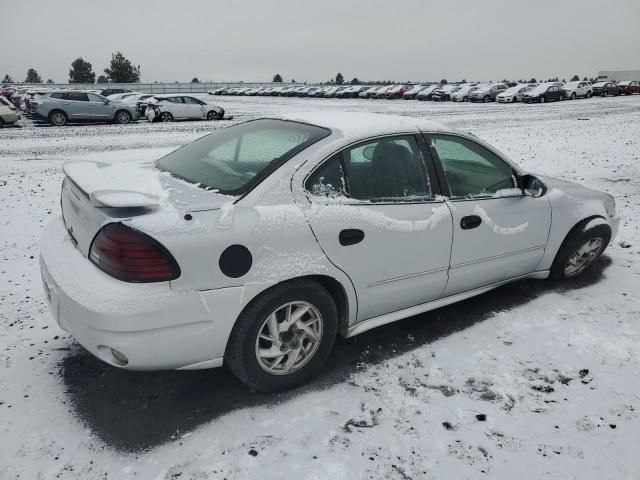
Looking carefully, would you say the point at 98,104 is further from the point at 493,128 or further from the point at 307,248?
the point at 307,248

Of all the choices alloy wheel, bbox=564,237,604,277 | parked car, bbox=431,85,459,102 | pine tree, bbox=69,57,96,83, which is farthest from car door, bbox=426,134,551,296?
pine tree, bbox=69,57,96,83

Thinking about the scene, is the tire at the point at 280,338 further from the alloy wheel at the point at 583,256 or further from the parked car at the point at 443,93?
the parked car at the point at 443,93

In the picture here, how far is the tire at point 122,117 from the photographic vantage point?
66.3 ft

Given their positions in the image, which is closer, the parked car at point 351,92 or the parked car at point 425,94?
the parked car at point 425,94

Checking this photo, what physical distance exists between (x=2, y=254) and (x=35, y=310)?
62.0 inches

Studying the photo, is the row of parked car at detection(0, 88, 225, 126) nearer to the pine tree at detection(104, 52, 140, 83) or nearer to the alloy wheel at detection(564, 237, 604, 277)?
the alloy wheel at detection(564, 237, 604, 277)

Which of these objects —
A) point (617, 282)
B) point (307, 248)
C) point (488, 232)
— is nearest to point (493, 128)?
point (617, 282)

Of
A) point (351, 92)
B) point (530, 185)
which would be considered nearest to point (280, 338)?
point (530, 185)

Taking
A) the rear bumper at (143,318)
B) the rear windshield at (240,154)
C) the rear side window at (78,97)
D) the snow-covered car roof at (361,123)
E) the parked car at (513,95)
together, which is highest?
the parked car at (513,95)

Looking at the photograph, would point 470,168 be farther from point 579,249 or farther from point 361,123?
point 579,249

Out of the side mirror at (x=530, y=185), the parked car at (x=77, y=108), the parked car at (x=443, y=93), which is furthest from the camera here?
the parked car at (x=443, y=93)

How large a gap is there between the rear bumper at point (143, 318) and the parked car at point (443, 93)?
39020 millimetres

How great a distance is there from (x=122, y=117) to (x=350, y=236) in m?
20.3

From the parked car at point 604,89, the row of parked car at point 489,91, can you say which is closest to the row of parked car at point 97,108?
the row of parked car at point 489,91
